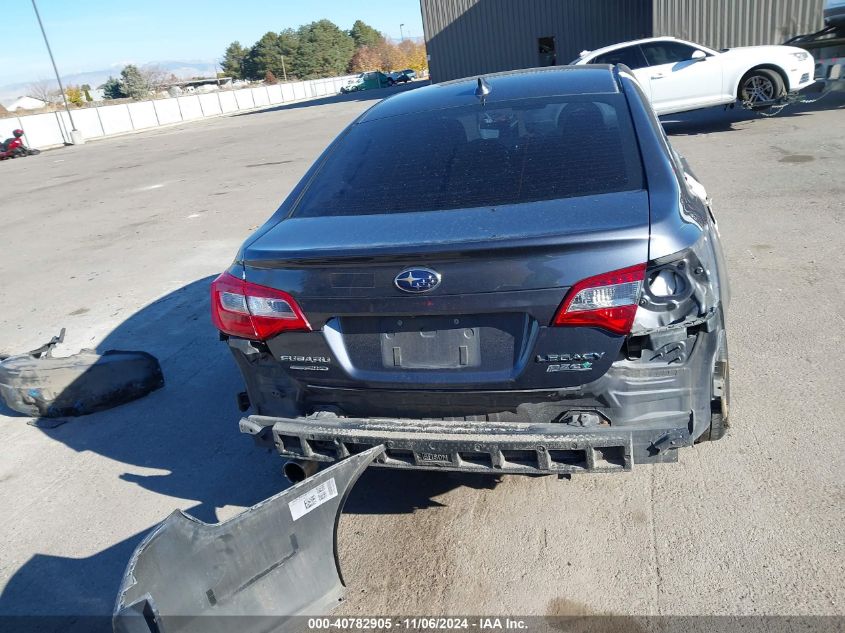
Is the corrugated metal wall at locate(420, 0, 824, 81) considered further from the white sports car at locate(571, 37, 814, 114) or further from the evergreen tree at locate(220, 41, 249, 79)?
the evergreen tree at locate(220, 41, 249, 79)

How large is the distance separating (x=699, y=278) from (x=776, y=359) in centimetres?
225

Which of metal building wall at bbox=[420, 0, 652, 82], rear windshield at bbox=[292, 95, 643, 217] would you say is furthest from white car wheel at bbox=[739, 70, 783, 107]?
metal building wall at bbox=[420, 0, 652, 82]

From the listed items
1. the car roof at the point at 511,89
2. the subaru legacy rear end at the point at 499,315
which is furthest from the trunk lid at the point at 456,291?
the car roof at the point at 511,89

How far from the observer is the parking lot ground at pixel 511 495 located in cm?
278

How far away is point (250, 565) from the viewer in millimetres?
2568

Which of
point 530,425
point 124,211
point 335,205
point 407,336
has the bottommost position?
point 124,211

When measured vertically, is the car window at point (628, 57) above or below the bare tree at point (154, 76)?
below

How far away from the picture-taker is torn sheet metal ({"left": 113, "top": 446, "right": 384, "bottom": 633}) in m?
2.36

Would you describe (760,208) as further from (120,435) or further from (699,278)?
(120,435)

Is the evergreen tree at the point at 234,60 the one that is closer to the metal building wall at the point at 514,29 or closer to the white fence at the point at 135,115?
the white fence at the point at 135,115

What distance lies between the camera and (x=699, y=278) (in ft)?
8.29

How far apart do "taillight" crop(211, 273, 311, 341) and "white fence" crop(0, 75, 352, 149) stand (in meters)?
40.7

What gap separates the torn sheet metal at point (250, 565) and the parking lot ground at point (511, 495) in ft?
0.94

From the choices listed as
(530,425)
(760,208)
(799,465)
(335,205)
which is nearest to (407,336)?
(530,425)
